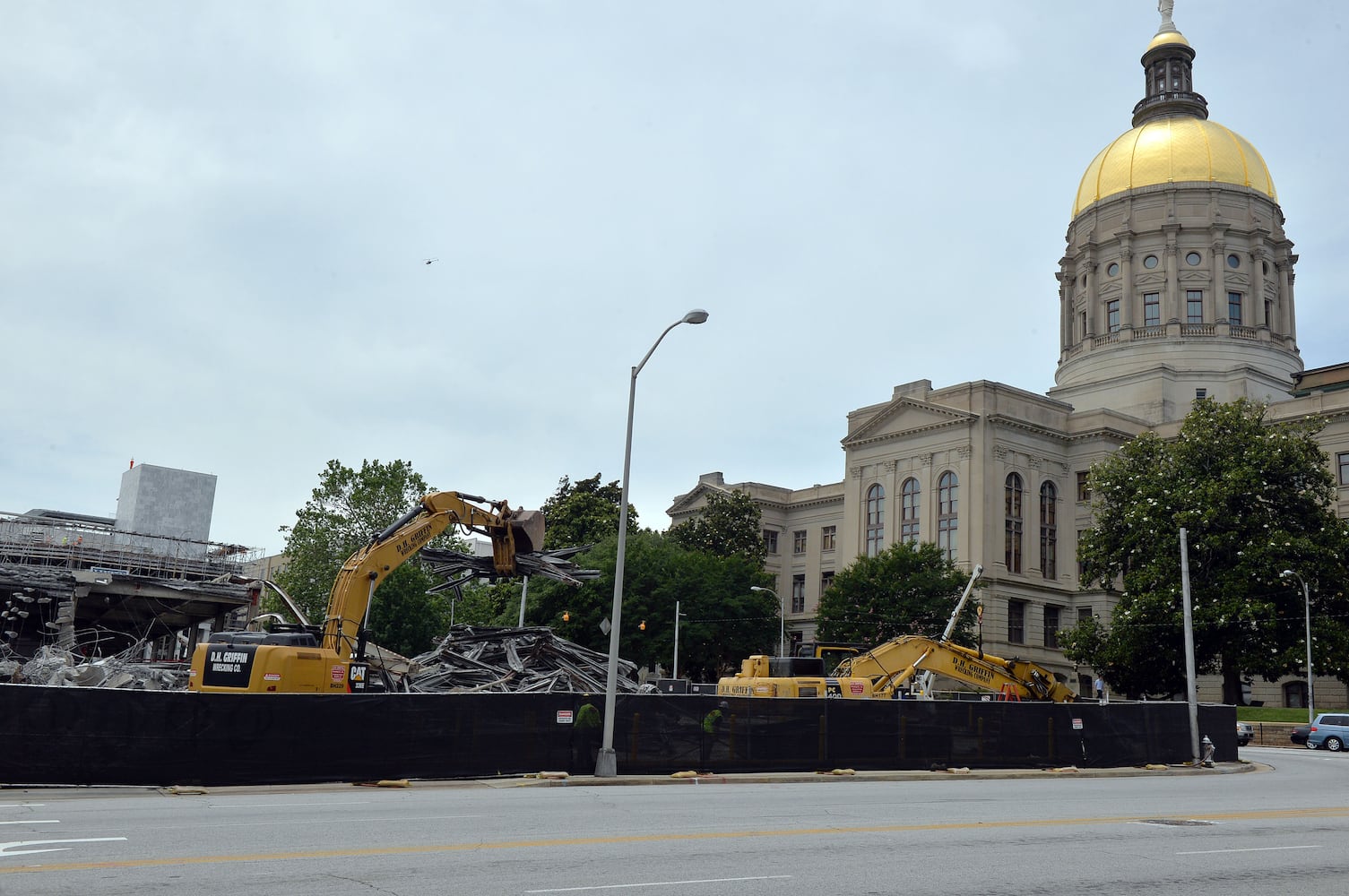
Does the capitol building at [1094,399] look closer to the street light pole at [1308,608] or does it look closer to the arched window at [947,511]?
the arched window at [947,511]

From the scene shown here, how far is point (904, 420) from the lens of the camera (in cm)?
8425

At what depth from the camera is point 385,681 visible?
29109 millimetres

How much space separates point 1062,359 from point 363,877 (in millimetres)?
95557

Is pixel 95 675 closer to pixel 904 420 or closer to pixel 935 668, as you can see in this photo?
pixel 935 668

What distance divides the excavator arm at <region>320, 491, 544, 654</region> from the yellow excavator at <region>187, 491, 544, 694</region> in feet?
0.07

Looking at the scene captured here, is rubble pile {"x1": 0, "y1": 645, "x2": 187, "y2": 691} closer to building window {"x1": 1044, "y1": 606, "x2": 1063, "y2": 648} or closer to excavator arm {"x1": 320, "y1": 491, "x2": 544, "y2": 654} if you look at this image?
excavator arm {"x1": 320, "y1": 491, "x2": 544, "y2": 654}

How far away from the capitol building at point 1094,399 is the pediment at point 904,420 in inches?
5.6

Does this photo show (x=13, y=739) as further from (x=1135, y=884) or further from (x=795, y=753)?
(x=1135, y=884)

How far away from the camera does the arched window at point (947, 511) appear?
79.2 metres

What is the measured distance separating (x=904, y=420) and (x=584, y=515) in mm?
23734

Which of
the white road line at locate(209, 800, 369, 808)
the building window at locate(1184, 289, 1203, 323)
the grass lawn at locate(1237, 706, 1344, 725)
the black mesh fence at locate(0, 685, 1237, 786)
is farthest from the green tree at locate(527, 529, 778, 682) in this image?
the white road line at locate(209, 800, 369, 808)

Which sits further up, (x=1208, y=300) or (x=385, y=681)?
(x=1208, y=300)

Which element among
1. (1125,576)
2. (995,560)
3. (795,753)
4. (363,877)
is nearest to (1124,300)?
(995,560)

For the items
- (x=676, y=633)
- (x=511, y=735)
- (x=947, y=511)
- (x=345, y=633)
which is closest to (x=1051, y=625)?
(x=947, y=511)
